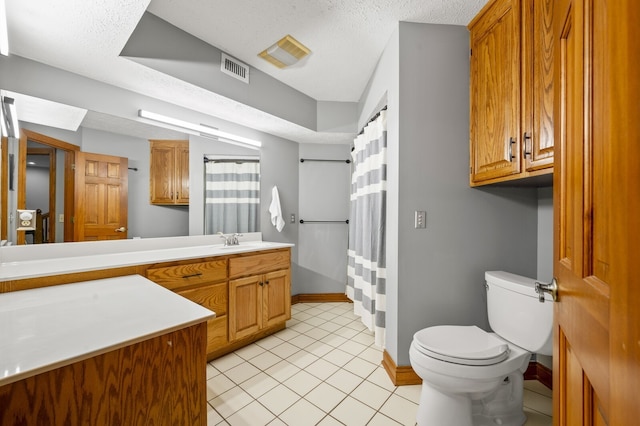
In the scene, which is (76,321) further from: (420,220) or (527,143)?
(527,143)

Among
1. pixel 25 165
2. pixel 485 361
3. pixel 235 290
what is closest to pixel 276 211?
pixel 235 290

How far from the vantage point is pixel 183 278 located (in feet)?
5.60

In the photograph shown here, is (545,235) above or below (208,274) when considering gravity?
above

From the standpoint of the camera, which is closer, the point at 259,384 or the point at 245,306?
the point at 259,384

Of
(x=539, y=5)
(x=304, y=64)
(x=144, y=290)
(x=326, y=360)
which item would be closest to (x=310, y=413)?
(x=326, y=360)

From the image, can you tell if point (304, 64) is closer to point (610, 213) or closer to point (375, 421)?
point (610, 213)

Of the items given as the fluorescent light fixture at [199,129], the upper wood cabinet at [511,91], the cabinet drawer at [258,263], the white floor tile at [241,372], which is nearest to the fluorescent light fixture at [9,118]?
the fluorescent light fixture at [199,129]

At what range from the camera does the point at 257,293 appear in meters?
2.21

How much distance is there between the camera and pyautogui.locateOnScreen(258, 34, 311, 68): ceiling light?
1971 mm

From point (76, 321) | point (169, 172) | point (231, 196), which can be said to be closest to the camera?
point (76, 321)

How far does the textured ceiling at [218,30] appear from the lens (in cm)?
129

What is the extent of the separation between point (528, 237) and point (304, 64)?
2212 mm

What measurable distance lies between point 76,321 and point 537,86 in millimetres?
2090

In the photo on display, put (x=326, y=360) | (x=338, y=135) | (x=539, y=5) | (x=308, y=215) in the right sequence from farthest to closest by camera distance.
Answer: (x=308, y=215) < (x=338, y=135) < (x=326, y=360) < (x=539, y=5)
